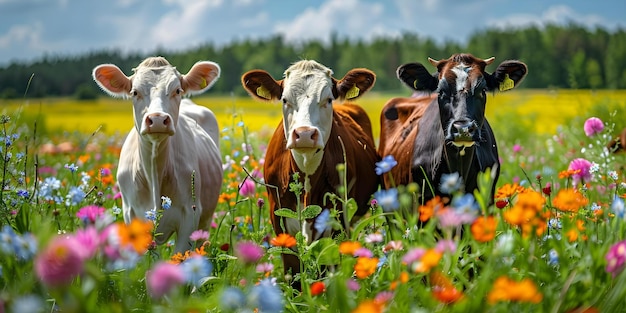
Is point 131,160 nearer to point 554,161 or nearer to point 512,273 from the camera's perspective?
point 512,273

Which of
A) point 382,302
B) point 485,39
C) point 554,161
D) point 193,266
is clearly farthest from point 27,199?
point 485,39

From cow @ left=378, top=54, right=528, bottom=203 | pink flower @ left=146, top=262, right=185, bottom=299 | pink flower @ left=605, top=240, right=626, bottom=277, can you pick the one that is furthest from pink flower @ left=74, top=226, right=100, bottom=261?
cow @ left=378, top=54, right=528, bottom=203

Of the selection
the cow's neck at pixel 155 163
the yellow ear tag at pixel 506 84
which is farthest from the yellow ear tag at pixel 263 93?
the yellow ear tag at pixel 506 84

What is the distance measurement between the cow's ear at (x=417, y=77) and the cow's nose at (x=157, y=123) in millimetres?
2000

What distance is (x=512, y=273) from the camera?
8.80ft

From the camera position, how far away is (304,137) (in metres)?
4.18

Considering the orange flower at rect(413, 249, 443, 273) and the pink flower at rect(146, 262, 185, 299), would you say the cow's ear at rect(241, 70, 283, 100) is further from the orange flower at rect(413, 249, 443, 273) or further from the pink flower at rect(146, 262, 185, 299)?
the pink flower at rect(146, 262, 185, 299)

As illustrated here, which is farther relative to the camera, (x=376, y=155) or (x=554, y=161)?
(x=554, y=161)

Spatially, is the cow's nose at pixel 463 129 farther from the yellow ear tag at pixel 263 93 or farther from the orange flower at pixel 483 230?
the orange flower at pixel 483 230

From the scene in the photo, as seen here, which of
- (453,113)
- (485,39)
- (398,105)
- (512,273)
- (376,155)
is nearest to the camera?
(512,273)

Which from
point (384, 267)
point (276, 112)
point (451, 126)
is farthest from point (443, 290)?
point (276, 112)

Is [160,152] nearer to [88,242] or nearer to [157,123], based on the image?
[157,123]

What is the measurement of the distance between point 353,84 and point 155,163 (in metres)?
1.74

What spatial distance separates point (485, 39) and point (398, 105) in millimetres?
76535
